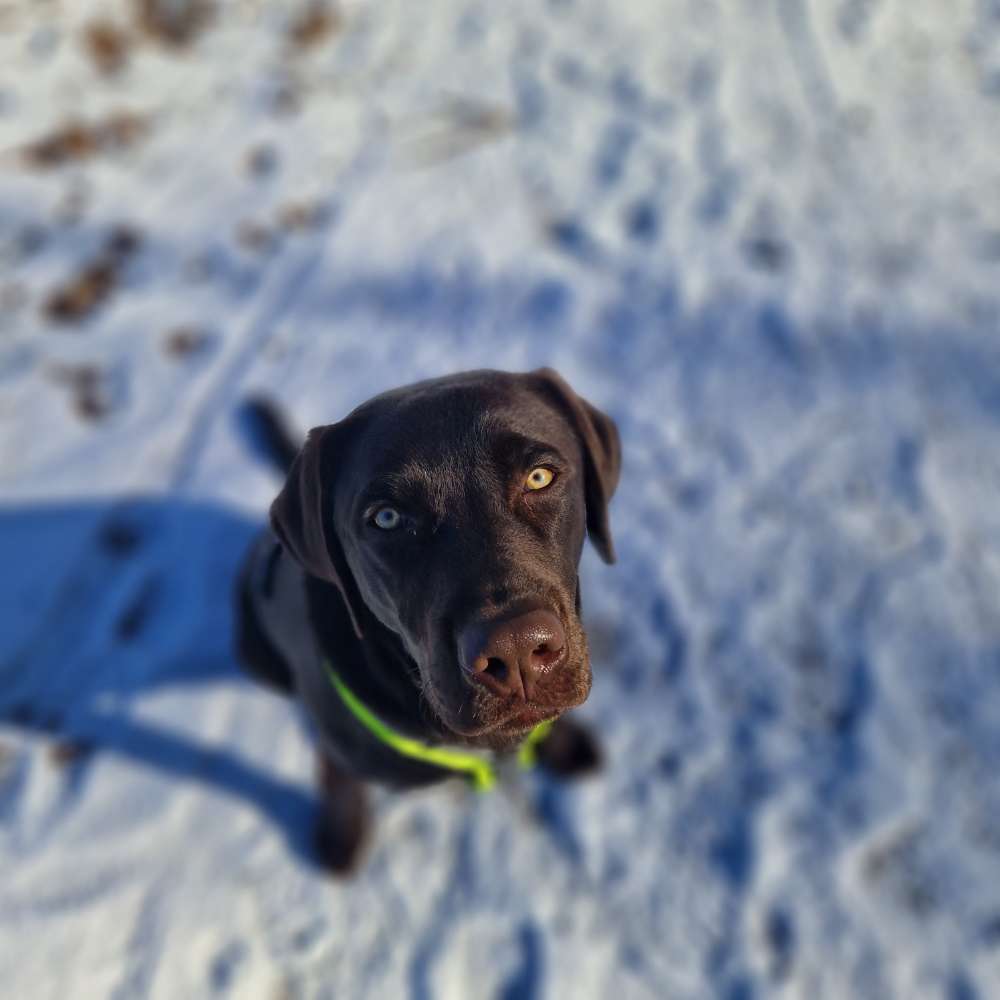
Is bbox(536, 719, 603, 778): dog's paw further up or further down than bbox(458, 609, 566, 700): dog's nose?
further down

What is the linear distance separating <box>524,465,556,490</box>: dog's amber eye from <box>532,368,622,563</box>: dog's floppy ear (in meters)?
0.19

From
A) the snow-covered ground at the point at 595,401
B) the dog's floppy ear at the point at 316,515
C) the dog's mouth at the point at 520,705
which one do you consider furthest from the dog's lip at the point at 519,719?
the snow-covered ground at the point at 595,401

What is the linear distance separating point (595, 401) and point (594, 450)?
1.47m

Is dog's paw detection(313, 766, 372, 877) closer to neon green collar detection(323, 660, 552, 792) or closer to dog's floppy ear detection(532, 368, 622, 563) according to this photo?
neon green collar detection(323, 660, 552, 792)

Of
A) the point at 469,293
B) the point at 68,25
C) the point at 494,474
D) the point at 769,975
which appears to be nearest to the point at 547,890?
the point at 769,975

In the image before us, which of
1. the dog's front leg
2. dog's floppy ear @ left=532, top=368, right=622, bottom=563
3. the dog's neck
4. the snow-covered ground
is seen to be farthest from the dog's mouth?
the snow-covered ground

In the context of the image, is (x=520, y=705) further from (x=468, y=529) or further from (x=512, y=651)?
(x=468, y=529)

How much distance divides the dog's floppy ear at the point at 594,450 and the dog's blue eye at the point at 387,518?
490mm

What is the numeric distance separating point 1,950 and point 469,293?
9.73 feet

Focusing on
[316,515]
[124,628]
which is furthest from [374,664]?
[124,628]

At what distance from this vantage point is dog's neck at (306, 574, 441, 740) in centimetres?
181

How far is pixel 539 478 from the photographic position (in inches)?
65.6

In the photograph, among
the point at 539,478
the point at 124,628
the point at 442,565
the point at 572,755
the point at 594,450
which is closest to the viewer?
the point at 442,565

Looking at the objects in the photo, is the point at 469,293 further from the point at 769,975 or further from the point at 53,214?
the point at 769,975
